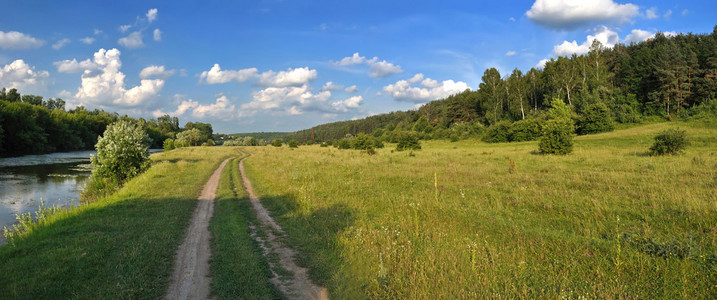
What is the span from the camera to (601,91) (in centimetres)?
6688

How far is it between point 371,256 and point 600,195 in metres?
10.5

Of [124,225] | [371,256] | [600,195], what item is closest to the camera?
[371,256]

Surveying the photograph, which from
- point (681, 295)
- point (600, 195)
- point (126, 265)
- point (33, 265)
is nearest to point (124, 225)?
point (33, 265)

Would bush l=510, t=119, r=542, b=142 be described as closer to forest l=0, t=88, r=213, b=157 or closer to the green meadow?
the green meadow

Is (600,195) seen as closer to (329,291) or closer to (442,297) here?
(442,297)

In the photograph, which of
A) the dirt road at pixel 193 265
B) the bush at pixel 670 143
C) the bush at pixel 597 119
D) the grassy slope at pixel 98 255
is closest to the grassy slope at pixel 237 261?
the dirt road at pixel 193 265

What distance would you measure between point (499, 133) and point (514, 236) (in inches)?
2366

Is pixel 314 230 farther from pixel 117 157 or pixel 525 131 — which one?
pixel 525 131

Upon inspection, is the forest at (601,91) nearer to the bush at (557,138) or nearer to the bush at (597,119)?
the bush at (597,119)

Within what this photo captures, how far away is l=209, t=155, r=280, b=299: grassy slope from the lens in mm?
5531

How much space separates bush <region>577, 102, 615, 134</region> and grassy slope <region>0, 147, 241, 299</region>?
6391cm

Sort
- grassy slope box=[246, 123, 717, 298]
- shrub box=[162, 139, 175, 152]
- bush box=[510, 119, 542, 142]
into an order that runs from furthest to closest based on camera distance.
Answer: shrub box=[162, 139, 175, 152], bush box=[510, 119, 542, 142], grassy slope box=[246, 123, 717, 298]

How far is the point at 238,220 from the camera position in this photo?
412 inches

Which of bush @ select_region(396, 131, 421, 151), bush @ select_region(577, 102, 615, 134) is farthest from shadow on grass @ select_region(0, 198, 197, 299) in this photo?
bush @ select_region(577, 102, 615, 134)
